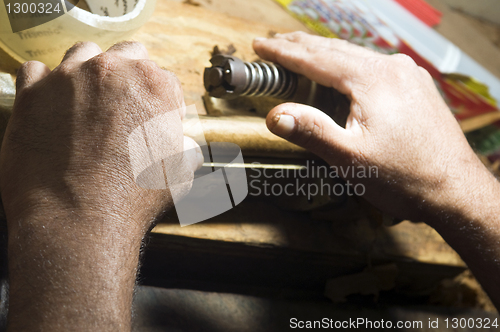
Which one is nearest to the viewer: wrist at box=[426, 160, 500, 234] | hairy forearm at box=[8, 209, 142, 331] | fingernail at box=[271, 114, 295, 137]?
hairy forearm at box=[8, 209, 142, 331]

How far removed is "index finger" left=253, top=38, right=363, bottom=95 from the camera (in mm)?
744

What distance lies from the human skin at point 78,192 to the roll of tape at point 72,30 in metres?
0.08

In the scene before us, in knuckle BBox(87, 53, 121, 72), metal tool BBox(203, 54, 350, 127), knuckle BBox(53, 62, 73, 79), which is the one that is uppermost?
knuckle BBox(87, 53, 121, 72)

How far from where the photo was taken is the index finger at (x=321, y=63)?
744 mm

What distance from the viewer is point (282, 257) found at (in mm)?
843

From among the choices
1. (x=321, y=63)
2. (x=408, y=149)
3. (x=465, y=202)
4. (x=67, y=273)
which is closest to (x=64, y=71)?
(x=67, y=273)

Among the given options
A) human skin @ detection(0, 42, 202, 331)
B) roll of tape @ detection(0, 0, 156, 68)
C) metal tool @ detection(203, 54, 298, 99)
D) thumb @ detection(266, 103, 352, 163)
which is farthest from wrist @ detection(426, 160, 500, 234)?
roll of tape @ detection(0, 0, 156, 68)

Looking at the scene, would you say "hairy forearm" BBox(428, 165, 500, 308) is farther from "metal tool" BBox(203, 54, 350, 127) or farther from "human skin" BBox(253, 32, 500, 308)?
"metal tool" BBox(203, 54, 350, 127)

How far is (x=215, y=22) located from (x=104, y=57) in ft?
1.92

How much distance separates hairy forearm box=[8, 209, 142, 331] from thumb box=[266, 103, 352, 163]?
11.4 inches

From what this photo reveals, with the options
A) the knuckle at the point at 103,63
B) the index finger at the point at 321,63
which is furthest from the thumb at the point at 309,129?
the knuckle at the point at 103,63

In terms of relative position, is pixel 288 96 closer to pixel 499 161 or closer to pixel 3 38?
pixel 3 38

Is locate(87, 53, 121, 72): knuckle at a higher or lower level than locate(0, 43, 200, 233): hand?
higher

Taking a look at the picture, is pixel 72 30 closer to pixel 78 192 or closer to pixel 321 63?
pixel 78 192
